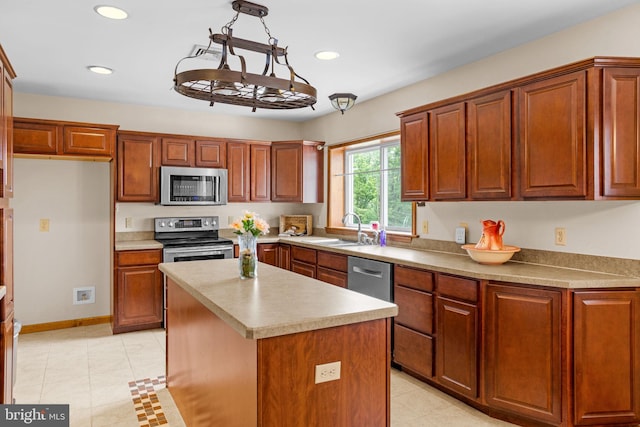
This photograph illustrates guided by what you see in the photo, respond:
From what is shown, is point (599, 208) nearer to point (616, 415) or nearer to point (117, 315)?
point (616, 415)

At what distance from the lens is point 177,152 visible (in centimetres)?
472

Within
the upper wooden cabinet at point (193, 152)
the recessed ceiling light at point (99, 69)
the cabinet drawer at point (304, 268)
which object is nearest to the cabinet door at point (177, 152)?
the upper wooden cabinet at point (193, 152)

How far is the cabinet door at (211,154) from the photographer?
16.0 ft

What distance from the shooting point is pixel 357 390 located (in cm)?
173

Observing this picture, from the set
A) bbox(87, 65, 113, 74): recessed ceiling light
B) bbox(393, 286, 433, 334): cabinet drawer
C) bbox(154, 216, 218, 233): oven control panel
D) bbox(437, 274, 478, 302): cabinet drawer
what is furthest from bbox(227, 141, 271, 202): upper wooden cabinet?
bbox(437, 274, 478, 302): cabinet drawer

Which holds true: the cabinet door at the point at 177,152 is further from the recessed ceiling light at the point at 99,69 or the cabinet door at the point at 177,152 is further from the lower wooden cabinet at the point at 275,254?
the lower wooden cabinet at the point at 275,254

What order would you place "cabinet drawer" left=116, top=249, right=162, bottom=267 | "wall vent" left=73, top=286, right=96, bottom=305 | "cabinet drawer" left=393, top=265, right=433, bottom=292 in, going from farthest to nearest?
"wall vent" left=73, top=286, right=96, bottom=305 < "cabinet drawer" left=116, top=249, right=162, bottom=267 < "cabinet drawer" left=393, top=265, right=433, bottom=292

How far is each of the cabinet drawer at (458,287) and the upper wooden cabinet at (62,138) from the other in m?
3.43

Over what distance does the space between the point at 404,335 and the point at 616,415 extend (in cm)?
135

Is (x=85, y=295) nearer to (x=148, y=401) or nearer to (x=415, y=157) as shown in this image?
(x=148, y=401)

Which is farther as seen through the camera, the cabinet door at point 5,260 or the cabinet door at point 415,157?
the cabinet door at point 415,157

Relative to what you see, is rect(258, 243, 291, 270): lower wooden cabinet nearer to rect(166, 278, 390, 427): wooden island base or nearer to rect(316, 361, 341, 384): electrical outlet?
rect(166, 278, 390, 427): wooden island base

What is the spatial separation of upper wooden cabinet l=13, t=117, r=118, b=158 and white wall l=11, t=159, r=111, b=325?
0.45m

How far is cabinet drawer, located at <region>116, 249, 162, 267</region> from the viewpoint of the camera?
4258 millimetres
